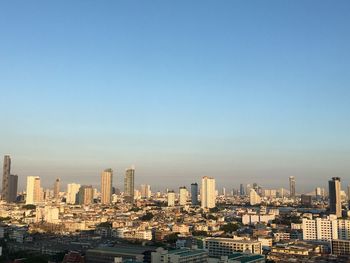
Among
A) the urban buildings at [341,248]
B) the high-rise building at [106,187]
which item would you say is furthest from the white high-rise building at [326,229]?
the high-rise building at [106,187]

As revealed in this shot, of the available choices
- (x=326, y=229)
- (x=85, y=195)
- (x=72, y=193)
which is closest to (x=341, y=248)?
(x=326, y=229)

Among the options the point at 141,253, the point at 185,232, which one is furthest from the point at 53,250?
the point at 185,232

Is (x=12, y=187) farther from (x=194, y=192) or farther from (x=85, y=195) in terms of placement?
(x=194, y=192)

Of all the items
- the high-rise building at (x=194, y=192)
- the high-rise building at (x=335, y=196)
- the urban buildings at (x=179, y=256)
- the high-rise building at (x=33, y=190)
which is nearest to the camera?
the urban buildings at (x=179, y=256)

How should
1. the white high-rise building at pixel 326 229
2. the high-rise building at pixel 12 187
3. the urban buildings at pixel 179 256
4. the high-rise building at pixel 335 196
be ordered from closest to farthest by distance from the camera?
the urban buildings at pixel 179 256, the white high-rise building at pixel 326 229, the high-rise building at pixel 335 196, the high-rise building at pixel 12 187

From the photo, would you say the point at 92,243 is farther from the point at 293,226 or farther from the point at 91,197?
the point at 91,197

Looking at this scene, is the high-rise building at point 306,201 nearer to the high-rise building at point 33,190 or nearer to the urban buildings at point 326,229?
the urban buildings at point 326,229
